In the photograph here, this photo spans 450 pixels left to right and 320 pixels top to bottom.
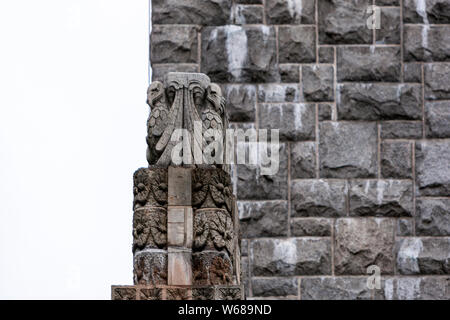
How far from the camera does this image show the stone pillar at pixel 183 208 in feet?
40.0

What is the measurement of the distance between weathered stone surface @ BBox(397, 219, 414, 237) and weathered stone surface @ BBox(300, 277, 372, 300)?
732mm

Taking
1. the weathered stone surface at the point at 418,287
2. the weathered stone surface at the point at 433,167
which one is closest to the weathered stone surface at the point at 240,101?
the weathered stone surface at the point at 433,167

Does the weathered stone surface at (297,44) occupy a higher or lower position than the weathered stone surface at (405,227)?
higher

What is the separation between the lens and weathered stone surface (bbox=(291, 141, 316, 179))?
1720 cm

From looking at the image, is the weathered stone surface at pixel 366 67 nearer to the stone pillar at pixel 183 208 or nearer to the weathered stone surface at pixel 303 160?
the weathered stone surface at pixel 303 160

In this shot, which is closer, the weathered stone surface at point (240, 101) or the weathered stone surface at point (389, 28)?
the weathered stone surface at point (240, 101)

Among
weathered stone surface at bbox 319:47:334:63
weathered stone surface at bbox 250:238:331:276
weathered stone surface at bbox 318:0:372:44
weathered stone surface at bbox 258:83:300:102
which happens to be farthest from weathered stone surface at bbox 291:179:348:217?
weathered stone surface at bbox 318:0:372:44

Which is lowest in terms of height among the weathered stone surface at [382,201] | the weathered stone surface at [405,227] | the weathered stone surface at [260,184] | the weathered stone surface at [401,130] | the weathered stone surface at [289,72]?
the weathered stone surface at [405,227]

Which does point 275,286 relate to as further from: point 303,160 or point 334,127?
point 334,127

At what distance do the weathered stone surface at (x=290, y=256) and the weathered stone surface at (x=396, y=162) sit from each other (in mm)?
1072

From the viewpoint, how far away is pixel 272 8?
1766 cm

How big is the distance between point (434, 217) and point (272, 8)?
304 centimetres

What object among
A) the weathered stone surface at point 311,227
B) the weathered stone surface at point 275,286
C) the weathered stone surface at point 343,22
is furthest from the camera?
the weathered stone surface at point 343,22
